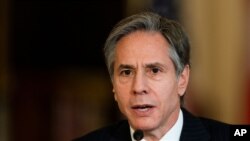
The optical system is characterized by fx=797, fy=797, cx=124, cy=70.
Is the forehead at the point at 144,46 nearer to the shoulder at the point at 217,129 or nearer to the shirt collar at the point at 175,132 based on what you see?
the shirt collar at the point at 175,132

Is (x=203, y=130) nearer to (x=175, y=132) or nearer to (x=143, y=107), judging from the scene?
(x=175, y=132)

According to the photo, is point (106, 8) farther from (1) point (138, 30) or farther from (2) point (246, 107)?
(1) point (138, 30)

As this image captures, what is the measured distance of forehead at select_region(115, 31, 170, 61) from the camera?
309 cm

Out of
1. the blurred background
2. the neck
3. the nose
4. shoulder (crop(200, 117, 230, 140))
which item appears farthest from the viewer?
the blurred background

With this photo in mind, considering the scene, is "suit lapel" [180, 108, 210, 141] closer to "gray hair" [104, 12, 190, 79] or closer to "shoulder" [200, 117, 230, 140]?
"shoulder" [200, 117, 230, 140]

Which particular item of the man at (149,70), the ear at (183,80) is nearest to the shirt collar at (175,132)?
the man at (149,70)

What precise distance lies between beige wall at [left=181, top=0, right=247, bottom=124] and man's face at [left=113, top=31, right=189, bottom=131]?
275 cm

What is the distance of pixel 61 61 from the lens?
21.6 feet

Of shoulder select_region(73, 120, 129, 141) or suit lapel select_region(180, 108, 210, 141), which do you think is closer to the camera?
suit lapel select_region(180, 108, 210, 141)

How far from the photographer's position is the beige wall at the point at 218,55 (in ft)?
19.4

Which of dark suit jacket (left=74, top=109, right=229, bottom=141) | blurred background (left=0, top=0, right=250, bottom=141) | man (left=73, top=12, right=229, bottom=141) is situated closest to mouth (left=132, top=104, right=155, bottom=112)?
man (left=73, top=12, right=229, bottom=141)

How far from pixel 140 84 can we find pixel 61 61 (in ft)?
11.7

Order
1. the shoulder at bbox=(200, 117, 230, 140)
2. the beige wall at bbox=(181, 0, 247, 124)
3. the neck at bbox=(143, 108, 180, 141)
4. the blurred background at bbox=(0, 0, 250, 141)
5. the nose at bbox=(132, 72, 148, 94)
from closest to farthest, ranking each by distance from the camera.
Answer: the nose at bbox=(132, 72, 148, 94)
the neck at bbox=(143, 108, 180, 141)
the shoulder at bbox=(200, 117, 230, 140)
the beige wall at bbox=(181, 0, 247, 124)
the blurred background at bbox=(0, 0, 250, 141)

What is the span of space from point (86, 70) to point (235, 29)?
1304mm
